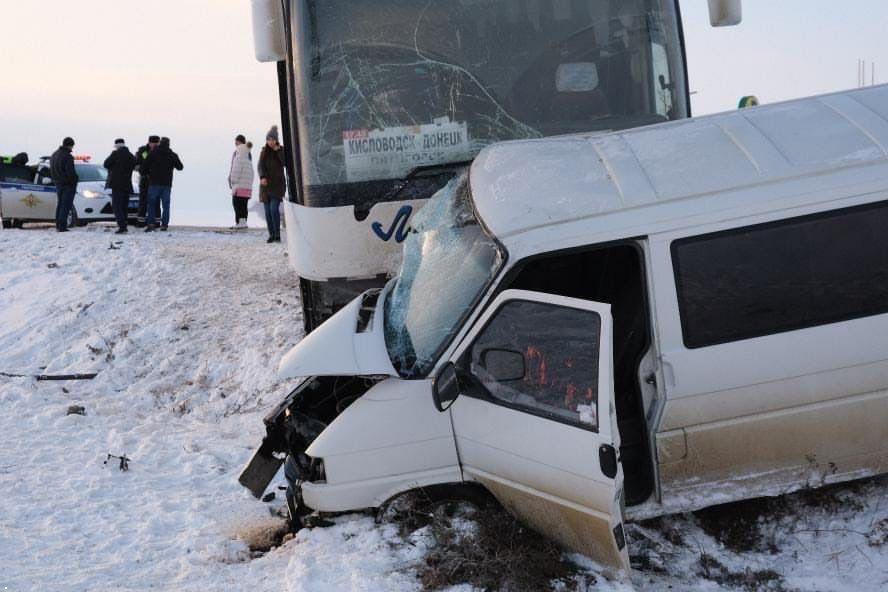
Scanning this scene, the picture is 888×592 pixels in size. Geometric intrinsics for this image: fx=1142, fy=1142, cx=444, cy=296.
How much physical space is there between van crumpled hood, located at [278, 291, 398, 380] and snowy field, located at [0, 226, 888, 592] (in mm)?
858

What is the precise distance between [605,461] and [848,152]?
7.12 ft

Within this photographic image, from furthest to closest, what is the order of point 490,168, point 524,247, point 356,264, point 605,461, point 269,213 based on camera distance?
point 269,213
point 356,264
point 490,168
point 524,247
point 605,461

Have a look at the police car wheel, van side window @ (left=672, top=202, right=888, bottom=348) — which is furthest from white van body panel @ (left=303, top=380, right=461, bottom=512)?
the police car wheel

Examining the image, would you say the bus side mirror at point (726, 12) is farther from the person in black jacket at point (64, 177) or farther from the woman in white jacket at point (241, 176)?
the person in black jacket at point (64, 177)

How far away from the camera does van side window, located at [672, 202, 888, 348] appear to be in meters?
5.84

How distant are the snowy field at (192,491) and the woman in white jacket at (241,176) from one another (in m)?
5.69

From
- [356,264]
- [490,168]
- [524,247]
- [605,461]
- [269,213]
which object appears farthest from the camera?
[269,213]

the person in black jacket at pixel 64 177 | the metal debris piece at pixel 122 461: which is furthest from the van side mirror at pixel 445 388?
the person in black jacket at pixel 64 177

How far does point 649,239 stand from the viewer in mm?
5805

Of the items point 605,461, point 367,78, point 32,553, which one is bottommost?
point 32,553

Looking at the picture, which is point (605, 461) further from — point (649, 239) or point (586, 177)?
point (586, 177)

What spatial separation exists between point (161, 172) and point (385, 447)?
1580 cm

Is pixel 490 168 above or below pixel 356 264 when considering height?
above

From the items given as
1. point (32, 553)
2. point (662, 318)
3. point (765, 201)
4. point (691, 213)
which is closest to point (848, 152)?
point (765, 201)
